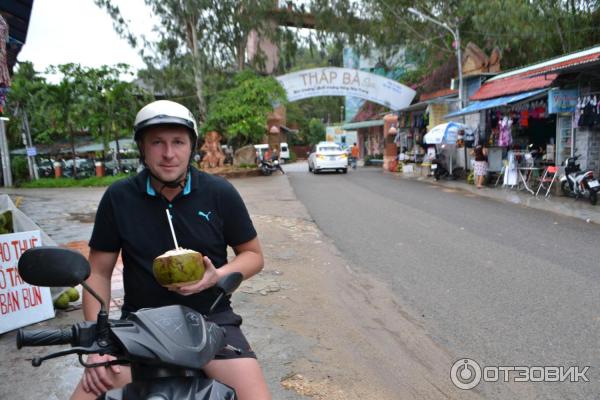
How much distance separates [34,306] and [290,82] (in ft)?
→ 78.3

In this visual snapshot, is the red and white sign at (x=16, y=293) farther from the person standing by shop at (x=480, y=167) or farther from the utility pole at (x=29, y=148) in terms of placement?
the utility pole at (x=29, y=148)

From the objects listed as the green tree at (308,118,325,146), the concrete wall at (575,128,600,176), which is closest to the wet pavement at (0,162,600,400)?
the concrete wall at (575,128,600,176)

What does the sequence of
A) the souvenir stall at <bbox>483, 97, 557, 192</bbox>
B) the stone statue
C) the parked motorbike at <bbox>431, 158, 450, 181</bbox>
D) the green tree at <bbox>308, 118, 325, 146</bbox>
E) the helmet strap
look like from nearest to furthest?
the helmet strap
the souvenir stall at <bbox>483, 97, 557, 192</bbox>
the parked motorbike at <bbox>431, 158, 450, 181</bbox>
the stone statue
the green tree at <bbox>308, 118, 325, 146</bbox>

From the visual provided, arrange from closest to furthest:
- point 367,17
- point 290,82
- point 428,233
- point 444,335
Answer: point 444,335 < point 428,233 < point 290,82 < point 367,17

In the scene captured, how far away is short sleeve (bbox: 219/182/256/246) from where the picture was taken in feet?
7.94

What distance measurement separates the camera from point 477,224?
32.8 ft

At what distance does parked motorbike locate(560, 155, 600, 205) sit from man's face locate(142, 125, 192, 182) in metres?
12.0

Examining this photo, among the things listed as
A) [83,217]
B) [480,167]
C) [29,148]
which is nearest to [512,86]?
[480,167]

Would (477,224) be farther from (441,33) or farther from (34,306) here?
(441,33)

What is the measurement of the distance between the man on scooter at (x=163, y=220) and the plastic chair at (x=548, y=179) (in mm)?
13414

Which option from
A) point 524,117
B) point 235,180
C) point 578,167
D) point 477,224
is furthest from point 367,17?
point 477,224

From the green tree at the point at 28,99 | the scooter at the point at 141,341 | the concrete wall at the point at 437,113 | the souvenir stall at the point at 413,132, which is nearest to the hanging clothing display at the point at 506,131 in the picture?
the concrete wall at the point at 437,113

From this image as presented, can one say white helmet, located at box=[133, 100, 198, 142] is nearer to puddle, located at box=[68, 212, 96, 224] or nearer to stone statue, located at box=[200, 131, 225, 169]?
puddle, located at box=[68, 212, 96, 224]

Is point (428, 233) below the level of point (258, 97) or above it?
below
